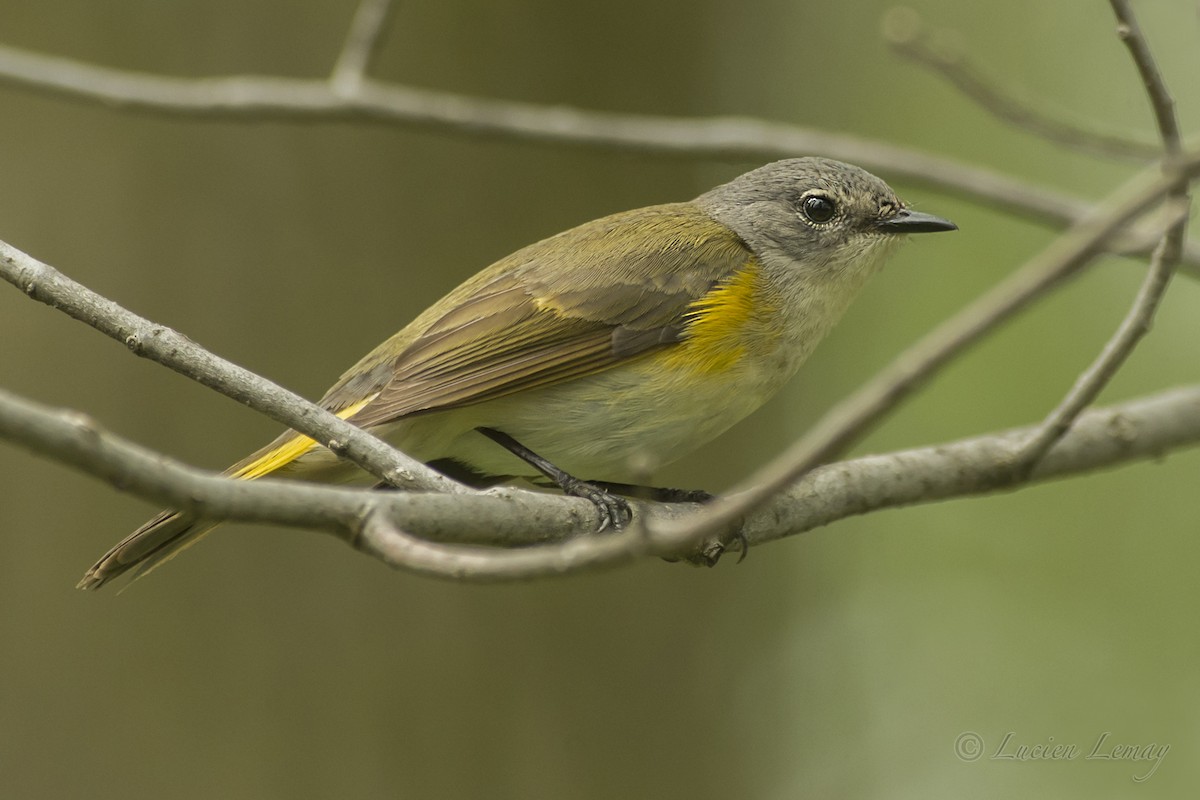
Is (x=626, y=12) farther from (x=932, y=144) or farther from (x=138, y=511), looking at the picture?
(x=932, y=144)

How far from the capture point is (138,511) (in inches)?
169

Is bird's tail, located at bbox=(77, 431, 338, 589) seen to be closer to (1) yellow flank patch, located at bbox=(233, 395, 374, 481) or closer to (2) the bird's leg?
(1) yellow flank patch, located at bbox=(233, 395, 374, 481)

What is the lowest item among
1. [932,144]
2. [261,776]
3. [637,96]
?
[261,776]

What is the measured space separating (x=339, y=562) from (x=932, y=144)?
6.28 meters

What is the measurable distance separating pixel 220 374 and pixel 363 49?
1552mm

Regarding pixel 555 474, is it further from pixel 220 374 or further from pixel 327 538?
pixel 220 374

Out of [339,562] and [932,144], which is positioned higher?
[932,144]

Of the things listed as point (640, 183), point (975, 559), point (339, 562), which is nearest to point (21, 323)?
point (339, 562)

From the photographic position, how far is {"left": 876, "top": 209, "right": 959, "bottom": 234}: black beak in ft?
13.7

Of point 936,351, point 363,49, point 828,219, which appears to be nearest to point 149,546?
point 363,49

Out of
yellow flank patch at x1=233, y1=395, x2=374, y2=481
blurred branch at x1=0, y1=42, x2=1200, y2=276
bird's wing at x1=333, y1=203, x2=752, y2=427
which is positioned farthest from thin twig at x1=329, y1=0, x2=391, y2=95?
yellow flank patch at x1=233, y1=395, x2=374, y2=481

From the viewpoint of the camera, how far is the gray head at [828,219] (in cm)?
429

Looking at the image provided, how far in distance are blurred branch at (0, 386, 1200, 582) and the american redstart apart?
15.5 inches

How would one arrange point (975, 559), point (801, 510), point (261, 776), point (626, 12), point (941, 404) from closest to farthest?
point (801, 510), point (261, 776), point (626, 12), point (941, 404), point (975, 559)
